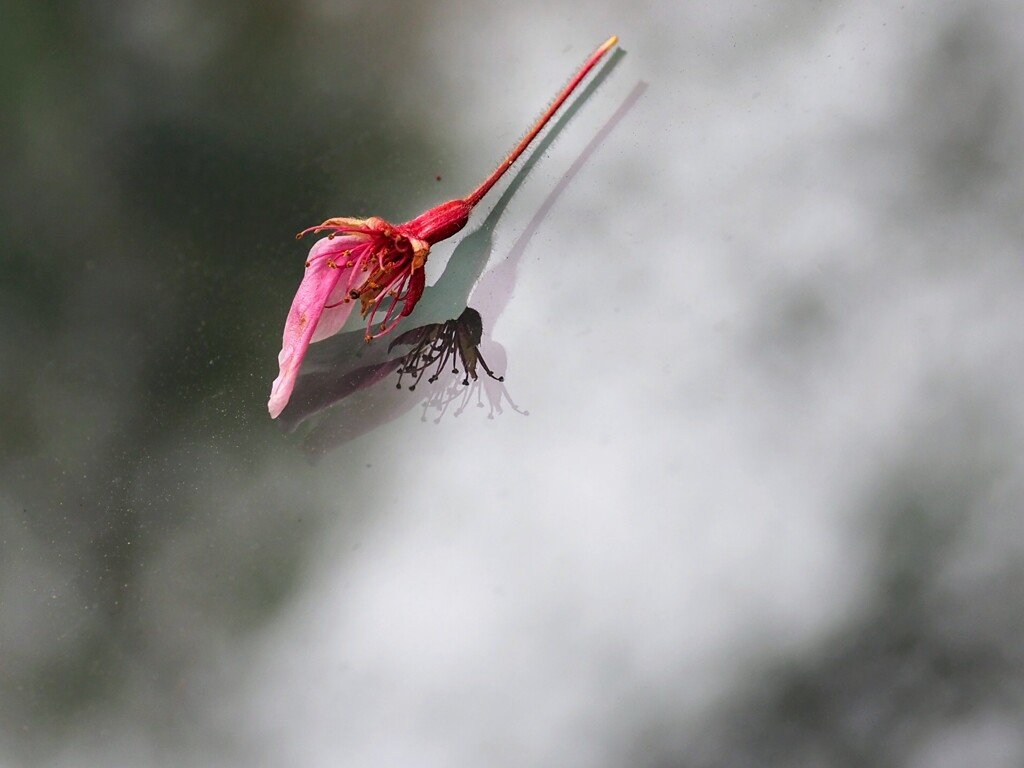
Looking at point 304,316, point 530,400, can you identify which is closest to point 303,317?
point 304,316

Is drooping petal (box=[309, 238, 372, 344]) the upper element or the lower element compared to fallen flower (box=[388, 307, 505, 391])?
upper

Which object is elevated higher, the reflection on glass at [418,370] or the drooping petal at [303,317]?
the drooping petal at [303,317]

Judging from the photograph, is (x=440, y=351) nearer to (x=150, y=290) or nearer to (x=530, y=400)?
(x=530, y=400)

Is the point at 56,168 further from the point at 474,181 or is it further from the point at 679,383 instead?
the point at 679,383

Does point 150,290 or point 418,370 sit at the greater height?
point 150,290

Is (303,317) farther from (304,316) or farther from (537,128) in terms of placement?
(537,128)
